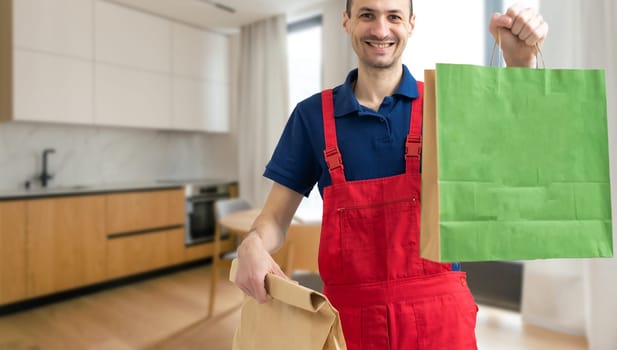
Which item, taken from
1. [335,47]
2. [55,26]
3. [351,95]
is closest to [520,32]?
[351,95]

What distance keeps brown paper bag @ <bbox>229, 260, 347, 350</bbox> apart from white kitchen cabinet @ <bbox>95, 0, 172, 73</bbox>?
362cm

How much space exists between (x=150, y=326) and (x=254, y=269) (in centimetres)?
244

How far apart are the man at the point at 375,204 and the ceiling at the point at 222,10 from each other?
3251 mm

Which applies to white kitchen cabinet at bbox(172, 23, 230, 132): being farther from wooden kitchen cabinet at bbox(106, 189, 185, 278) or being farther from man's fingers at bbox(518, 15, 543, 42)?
man's fingers at bbox(518, 15, 543, 42)

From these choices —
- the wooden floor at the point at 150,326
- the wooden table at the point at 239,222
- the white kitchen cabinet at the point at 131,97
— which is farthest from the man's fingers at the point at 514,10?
the white kitchen cabinet at the point at 131,97

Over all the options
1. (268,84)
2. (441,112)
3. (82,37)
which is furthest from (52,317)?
(441,112)

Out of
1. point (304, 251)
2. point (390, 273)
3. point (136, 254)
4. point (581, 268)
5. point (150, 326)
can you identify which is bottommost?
point (150, 326)

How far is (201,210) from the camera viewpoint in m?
4.20

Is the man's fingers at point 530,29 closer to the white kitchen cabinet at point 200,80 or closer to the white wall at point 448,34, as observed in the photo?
the white wall at point 448,34

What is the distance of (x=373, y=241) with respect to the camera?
0.79 m

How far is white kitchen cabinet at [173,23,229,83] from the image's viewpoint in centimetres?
426

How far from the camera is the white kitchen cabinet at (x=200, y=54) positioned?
4.26 m

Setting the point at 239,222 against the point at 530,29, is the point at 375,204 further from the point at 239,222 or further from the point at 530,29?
the point at 239,222

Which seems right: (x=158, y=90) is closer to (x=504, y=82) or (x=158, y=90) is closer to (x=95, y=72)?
(x=95, y=72)
